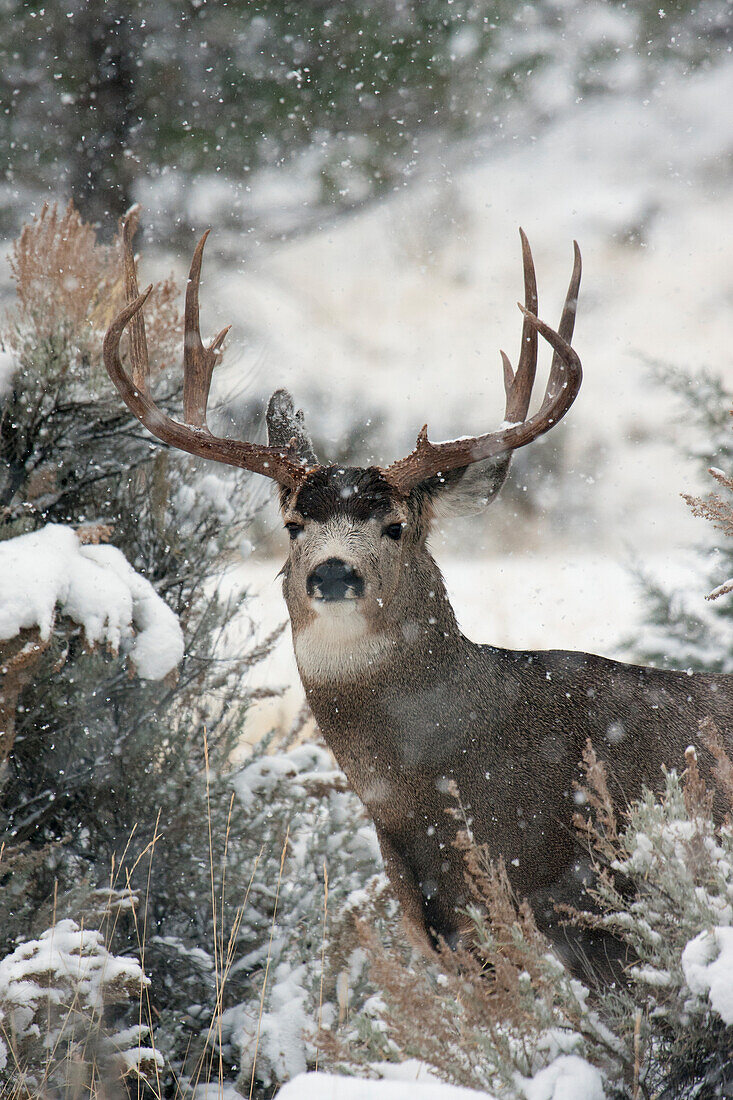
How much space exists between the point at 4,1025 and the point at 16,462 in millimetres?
2559

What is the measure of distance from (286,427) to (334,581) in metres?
1.14

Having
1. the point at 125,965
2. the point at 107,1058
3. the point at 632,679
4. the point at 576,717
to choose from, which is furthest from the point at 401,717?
the point at 107,1058

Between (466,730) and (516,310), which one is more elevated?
(516,310)

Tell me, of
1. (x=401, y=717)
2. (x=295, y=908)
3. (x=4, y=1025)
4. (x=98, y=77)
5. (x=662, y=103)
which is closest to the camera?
(x=4, y=1025)

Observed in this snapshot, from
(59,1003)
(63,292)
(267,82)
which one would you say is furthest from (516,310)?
(59,1003)

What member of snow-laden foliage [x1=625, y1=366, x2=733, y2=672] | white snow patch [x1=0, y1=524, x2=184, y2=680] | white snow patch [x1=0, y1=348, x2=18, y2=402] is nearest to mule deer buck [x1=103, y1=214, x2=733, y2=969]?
white snow patch [x1=0, y1=524, x2=184, y2=680]

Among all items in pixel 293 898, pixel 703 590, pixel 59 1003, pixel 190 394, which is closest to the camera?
pixel 59 1003

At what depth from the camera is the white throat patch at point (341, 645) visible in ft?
12.2

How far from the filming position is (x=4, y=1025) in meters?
3.24

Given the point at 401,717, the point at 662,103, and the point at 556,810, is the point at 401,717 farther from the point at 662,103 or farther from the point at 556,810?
the point at 662,103

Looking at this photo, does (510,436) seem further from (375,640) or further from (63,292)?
(63,292)

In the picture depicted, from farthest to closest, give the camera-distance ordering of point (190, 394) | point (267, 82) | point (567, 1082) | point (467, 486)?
point (267, 82), point (190, 394), point (467, 486), point (567, 1082)

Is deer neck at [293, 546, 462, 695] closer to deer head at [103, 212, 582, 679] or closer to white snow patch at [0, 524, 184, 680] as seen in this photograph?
deer head at [103, 212, 582, 679]

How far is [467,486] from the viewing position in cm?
415
